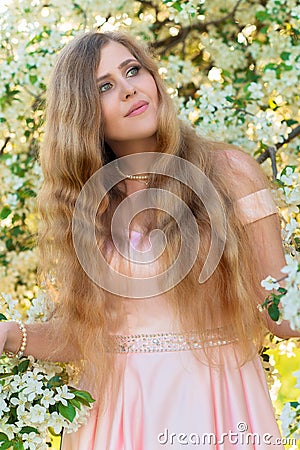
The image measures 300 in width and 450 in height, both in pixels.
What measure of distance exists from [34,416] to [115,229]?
49 centimetres

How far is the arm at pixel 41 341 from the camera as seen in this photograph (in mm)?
2043

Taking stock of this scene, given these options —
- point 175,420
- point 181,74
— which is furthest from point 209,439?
point 181,74

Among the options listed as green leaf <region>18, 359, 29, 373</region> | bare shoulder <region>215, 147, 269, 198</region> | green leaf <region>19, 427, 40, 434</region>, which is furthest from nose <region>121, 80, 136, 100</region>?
green leaf <region>19, 427, 40, 434</region>

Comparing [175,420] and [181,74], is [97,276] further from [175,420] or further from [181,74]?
[181,74]

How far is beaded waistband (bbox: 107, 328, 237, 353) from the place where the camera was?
2.02 m

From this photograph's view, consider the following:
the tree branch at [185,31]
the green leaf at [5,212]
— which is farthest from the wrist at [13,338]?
the tree branch at [185,31]

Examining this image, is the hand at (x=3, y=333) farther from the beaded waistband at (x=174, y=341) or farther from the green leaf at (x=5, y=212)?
the green leaf at (x=5, y=212)

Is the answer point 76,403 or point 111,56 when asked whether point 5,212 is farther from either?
point 76,403

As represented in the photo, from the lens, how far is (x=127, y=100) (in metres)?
2.07

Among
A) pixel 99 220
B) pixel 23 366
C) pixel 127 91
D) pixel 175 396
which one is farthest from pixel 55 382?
pixel 127 91

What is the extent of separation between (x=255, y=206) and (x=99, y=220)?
0.40 m

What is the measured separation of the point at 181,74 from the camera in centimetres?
294

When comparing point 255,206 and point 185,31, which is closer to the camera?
point 255,206

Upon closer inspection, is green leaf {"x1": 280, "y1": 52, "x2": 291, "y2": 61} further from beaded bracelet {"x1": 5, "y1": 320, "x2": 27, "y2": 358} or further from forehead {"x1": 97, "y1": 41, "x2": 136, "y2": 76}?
beaded bracelet {"x1": 5, "y1": 320, "x2": 27, "y2": 358}
